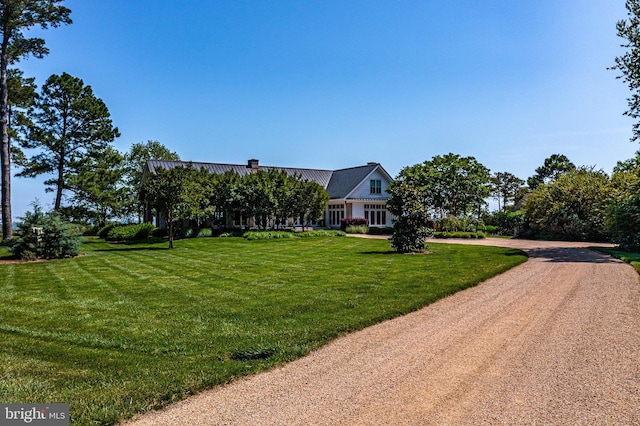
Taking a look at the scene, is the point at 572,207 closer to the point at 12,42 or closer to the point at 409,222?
the point at 409,222

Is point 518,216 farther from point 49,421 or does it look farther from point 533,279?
point 49,421

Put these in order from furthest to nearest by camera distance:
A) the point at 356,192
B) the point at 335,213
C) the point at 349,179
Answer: the point at 349,179, the point at 335,213, the point at 356,192

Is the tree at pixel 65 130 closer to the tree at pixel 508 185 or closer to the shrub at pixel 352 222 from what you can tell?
the shrub at pixel 352 222

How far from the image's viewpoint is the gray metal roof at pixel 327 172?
35.3 meters

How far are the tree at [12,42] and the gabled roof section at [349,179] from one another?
23.0m

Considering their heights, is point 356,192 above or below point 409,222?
above

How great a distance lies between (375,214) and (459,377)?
33002 mm

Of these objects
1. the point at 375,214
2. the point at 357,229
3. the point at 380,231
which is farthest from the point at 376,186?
the point at 357,229

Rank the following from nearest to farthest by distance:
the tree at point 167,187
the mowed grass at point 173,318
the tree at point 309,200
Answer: the mowed grass at point 173,318 → the tree at point 167,187 → the tree at point 309,200

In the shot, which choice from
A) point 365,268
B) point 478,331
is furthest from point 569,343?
point 365,268

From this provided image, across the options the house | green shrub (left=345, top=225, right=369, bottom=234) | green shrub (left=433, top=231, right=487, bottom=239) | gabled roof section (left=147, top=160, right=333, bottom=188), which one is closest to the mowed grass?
green shrub (left=433, top=231, right=487, bottom=239)

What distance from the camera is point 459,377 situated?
15.3 feet

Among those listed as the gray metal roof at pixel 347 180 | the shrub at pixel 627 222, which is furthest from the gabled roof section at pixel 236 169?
the shrub at pixel 627 222

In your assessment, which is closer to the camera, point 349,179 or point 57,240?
point 57,240
